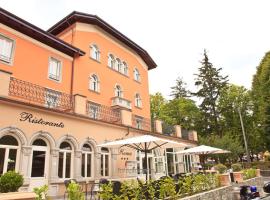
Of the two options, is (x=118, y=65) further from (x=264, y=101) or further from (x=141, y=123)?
(x=264, y=101)

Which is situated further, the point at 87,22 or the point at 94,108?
the point at 87,22

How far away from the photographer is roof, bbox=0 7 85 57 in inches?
569

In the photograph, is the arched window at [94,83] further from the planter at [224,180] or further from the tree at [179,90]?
the tree at [179,90]

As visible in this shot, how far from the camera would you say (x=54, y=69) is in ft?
56.6

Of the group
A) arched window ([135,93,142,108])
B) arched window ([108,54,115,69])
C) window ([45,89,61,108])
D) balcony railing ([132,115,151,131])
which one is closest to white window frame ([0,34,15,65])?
window ([45,89,61,108])

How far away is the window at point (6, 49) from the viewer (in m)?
14.3

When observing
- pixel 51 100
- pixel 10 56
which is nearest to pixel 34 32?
pixel 10 56

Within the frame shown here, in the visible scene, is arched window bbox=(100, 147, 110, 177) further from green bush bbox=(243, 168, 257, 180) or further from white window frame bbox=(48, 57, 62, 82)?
green bush bbox=(243, 168, 257, 180)

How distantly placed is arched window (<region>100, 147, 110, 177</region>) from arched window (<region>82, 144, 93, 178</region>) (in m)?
0.84

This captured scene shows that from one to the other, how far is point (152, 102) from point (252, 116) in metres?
16.1

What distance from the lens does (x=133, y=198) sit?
6.98 meters

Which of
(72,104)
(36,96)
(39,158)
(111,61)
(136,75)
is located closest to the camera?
(39,158)

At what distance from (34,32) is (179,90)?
34380 mm

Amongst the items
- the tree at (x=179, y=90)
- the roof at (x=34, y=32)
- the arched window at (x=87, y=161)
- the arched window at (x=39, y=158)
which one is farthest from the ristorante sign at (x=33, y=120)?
the tree at (x=179, y=90)
